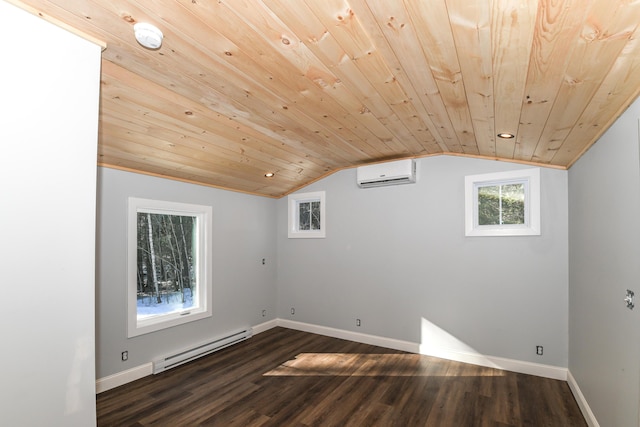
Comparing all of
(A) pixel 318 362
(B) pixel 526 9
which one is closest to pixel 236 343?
(A) pixel 318 362

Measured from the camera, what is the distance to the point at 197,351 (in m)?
3.94

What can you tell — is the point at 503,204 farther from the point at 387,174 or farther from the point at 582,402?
the point at 582,402

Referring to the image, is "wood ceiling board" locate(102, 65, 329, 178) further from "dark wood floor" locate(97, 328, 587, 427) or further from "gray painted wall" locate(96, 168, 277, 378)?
"dark wood floor" locate(97, 328, 587, 427)

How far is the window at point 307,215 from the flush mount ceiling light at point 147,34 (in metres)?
3.50

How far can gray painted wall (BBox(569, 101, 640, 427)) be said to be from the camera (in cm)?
176

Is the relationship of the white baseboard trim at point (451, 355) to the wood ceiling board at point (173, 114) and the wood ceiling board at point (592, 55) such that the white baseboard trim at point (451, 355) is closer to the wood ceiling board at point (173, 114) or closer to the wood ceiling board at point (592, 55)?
the wood ceiling board at point (592, 55)

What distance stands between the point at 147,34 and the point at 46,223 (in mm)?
985

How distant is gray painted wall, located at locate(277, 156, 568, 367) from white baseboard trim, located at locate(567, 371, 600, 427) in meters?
0.22

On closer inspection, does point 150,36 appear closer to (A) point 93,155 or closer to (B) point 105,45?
(B) point 105,45

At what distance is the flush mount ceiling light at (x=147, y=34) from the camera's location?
5.03 feet

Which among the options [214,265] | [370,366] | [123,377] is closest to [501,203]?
[370,366]

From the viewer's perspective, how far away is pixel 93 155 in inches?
61.8

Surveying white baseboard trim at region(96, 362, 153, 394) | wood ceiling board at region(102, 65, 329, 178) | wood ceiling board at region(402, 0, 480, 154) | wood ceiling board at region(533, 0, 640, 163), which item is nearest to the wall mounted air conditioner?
wood ceiling board at region(102, 65, 329, 178)

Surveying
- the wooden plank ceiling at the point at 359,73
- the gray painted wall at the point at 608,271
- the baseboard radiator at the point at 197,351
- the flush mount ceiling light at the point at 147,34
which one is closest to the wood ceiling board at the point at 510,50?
the wooden plank ceiling at the point at 359,73
